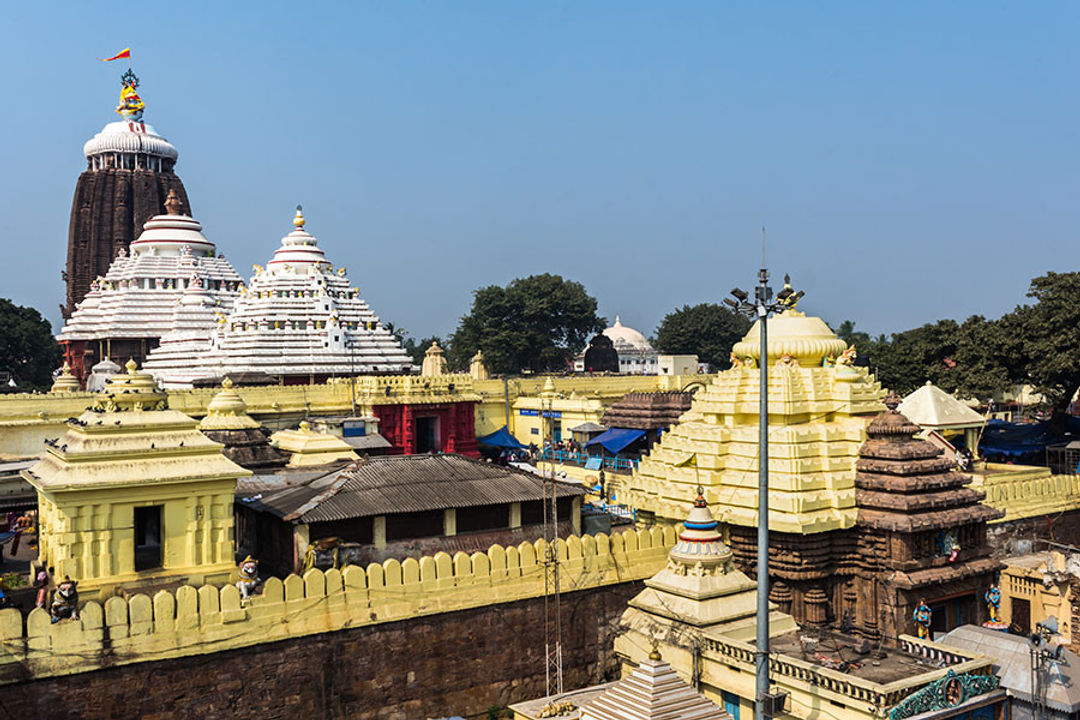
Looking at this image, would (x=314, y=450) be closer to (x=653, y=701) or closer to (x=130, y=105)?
(x=653, y=701)

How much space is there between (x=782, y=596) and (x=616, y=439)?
18711mm

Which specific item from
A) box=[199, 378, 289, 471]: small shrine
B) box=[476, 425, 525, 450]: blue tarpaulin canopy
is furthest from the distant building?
box=[199, 378, 289, 471]: small shrine

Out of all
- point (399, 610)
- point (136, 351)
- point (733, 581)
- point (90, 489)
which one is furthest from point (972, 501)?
point (136, 351)

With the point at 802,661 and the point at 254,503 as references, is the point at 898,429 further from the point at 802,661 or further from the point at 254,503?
the point at 254,503

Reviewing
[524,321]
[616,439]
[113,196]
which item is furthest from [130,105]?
[616,439]

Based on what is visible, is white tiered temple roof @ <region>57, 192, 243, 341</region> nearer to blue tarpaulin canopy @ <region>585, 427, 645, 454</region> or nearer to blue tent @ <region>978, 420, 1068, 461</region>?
blue tarpaulin canopy @ <region>585, 427, 645, 454</region>

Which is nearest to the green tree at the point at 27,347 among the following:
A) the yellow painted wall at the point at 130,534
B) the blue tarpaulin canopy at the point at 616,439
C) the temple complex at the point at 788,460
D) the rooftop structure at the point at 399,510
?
the blue tarpaulin canopy at the point at 616,439

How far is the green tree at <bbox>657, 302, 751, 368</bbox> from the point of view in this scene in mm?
116375

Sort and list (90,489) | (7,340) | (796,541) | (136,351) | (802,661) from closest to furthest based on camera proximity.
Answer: (802,661)
(90,489)
(796,541)
(136,351)
(7,340)

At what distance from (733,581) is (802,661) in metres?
2.19

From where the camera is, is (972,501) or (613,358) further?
(613,358)

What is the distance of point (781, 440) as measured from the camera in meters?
19.4

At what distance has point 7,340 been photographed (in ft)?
222

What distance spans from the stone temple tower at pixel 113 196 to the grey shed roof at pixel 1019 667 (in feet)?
236
